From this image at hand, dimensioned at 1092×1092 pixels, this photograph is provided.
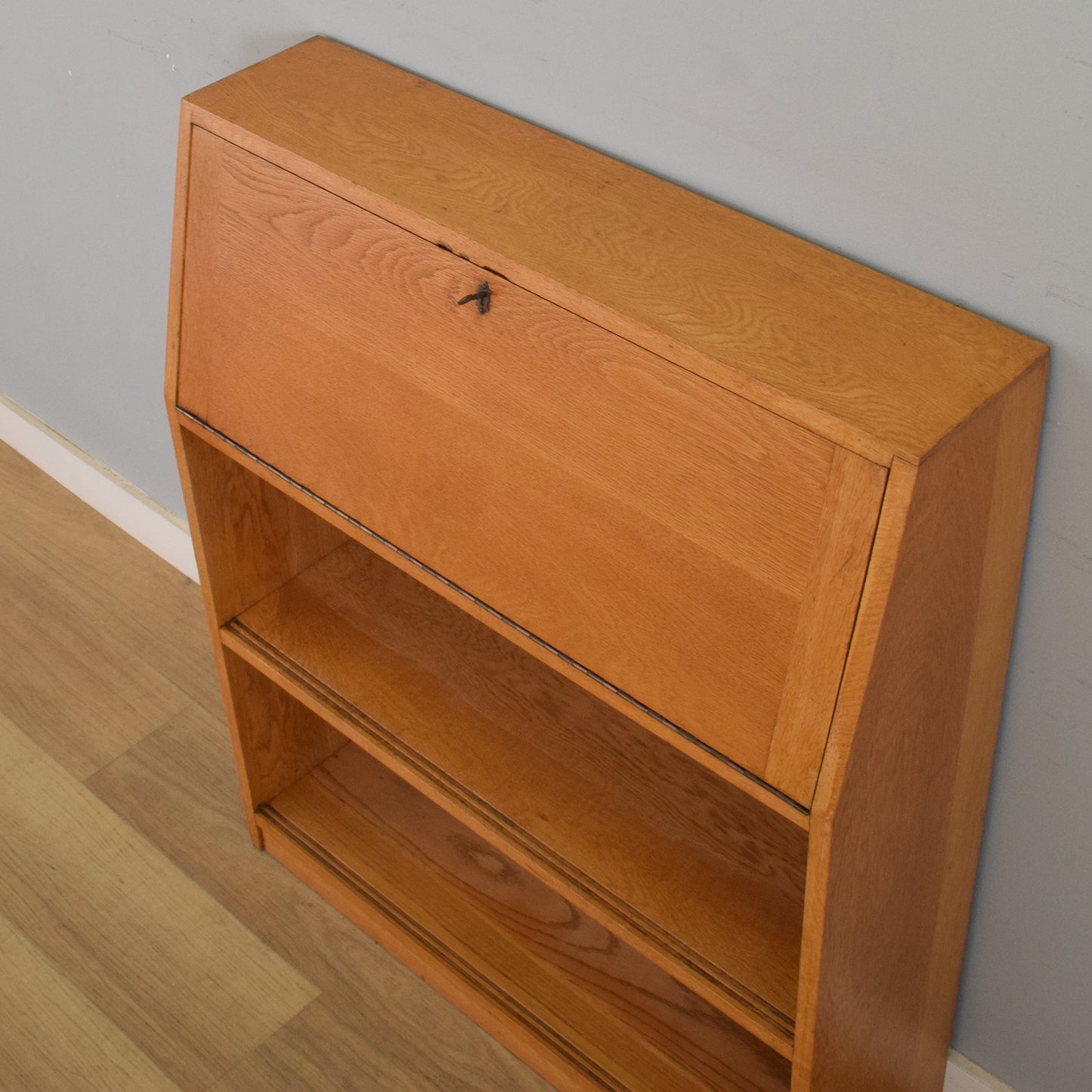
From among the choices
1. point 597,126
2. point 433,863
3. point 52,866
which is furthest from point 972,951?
point 52,866

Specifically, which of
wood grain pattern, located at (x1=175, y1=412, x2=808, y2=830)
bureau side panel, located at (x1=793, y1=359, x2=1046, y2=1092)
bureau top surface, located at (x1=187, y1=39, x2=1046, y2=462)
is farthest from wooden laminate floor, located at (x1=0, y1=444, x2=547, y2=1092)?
bureau top surface, located at (x1=187, y1=39, x2=1046, y2=462)

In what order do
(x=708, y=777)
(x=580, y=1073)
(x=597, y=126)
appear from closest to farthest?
(x=597, y=126)
(x=708, y=777)
(x=580, y=1073)

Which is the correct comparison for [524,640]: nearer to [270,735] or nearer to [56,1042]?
[270,735]

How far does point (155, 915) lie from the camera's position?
1.84m

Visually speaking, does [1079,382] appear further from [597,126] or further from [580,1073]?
[580,1073]

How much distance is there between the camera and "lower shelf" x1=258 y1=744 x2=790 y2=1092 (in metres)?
1.61

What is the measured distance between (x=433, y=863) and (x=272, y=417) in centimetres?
75

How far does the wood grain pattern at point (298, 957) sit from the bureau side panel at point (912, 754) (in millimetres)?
546

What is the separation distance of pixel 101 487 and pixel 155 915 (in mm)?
891

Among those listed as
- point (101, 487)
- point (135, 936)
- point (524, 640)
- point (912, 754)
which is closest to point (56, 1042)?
point (135, 936)

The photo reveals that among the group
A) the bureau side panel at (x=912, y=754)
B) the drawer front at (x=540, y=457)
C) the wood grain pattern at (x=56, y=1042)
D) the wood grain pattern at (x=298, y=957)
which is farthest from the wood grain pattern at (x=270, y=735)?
the bureau side panel at (x=912, y=754)

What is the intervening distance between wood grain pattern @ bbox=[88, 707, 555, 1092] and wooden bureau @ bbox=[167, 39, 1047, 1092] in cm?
7

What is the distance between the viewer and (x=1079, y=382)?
1.05 meters

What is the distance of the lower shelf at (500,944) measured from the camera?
1613mm
